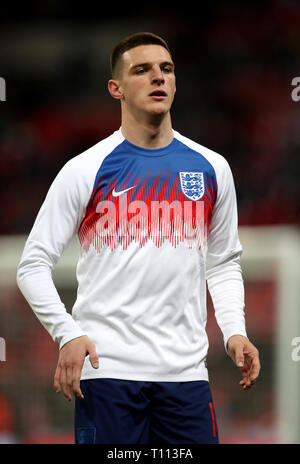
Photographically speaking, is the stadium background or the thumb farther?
the stadium background

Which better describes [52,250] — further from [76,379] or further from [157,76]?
[157,76]

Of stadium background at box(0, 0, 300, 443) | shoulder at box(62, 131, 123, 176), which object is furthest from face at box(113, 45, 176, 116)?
stadium background at box(0, 0, 300, 443)

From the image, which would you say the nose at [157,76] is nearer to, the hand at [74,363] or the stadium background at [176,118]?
the hand at [74,363]

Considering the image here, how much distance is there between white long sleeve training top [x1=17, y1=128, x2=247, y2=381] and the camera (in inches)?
102

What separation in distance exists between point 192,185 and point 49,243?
0.47 metres

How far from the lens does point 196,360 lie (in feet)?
8.70

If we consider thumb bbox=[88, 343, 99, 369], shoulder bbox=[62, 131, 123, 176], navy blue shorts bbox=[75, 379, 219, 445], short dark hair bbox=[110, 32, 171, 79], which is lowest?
navy blue shorts bbox=[75, 379, 219, 445]

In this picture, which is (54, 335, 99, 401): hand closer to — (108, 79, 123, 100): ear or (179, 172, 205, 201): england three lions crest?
(179, 172, 205, 201): england three lions crest

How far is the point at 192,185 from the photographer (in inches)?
107

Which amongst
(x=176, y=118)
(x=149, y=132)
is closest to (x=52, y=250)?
(x=149, y=132)

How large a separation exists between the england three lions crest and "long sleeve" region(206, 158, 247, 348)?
8cm
